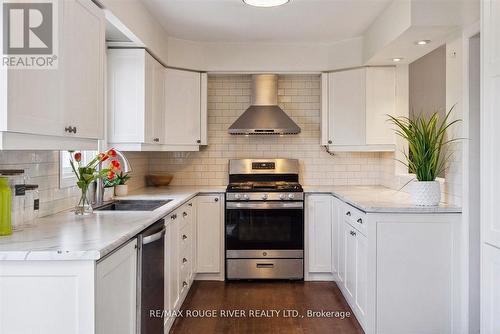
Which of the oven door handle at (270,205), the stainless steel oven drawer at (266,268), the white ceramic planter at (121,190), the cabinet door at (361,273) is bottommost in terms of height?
the stainless steel oven drawer at (266,268)

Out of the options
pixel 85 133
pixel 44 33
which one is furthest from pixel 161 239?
pixel 44 33

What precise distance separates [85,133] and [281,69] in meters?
2.63

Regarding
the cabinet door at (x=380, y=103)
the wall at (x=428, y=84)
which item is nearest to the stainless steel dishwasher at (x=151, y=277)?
the cabinet door at (x=380, y=103)

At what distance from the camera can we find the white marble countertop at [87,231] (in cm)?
156

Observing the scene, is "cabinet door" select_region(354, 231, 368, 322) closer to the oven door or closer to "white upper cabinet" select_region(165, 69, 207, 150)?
the oven door

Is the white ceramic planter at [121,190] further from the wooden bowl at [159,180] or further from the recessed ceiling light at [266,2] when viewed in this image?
the recessed ceiling light at [266,2]

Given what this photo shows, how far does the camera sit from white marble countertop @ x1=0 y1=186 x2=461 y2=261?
5.12 feet

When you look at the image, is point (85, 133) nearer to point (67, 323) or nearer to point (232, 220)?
point (67, 323)

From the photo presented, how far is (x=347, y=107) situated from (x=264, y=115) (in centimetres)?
87

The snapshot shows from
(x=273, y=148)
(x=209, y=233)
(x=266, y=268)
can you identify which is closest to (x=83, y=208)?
(x=209, y=233)

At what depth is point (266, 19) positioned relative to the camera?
361cm

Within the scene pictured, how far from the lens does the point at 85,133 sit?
2.20 meters

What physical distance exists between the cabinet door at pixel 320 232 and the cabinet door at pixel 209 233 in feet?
3.00

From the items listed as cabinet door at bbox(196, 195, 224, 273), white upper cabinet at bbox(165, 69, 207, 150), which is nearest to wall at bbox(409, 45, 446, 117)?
white upper cabinet at bbox(165, 69, 207, 150)
